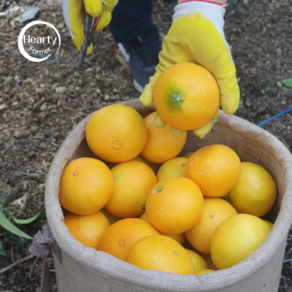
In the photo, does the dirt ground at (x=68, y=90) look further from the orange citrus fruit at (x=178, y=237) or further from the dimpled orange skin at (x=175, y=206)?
the dimpled orange skin at (x=175, y=206)

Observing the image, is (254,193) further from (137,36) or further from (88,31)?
(137,36)

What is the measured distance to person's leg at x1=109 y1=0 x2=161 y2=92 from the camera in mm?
1870

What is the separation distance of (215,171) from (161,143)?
0.22 meters

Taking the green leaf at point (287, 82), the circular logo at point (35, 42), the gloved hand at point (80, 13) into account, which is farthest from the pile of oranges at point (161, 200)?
the circular logo at point (35, 42)

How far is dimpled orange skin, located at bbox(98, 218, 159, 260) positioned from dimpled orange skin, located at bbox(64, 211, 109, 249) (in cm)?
4

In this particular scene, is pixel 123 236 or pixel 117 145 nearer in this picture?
pixel 123 236

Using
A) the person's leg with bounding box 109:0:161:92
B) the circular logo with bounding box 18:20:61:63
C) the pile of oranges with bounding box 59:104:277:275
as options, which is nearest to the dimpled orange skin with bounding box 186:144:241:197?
the pile of oranges with bounding box 59:104:277:275

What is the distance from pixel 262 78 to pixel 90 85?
103 cm

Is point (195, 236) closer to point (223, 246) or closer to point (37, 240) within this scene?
point (223, 246)

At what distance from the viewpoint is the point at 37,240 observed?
96cm

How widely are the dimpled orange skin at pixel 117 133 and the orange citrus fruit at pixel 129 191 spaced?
54mm

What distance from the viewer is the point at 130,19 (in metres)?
1.89

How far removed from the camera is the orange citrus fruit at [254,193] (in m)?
1.07

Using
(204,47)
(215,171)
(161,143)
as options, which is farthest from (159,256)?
(204,47)
